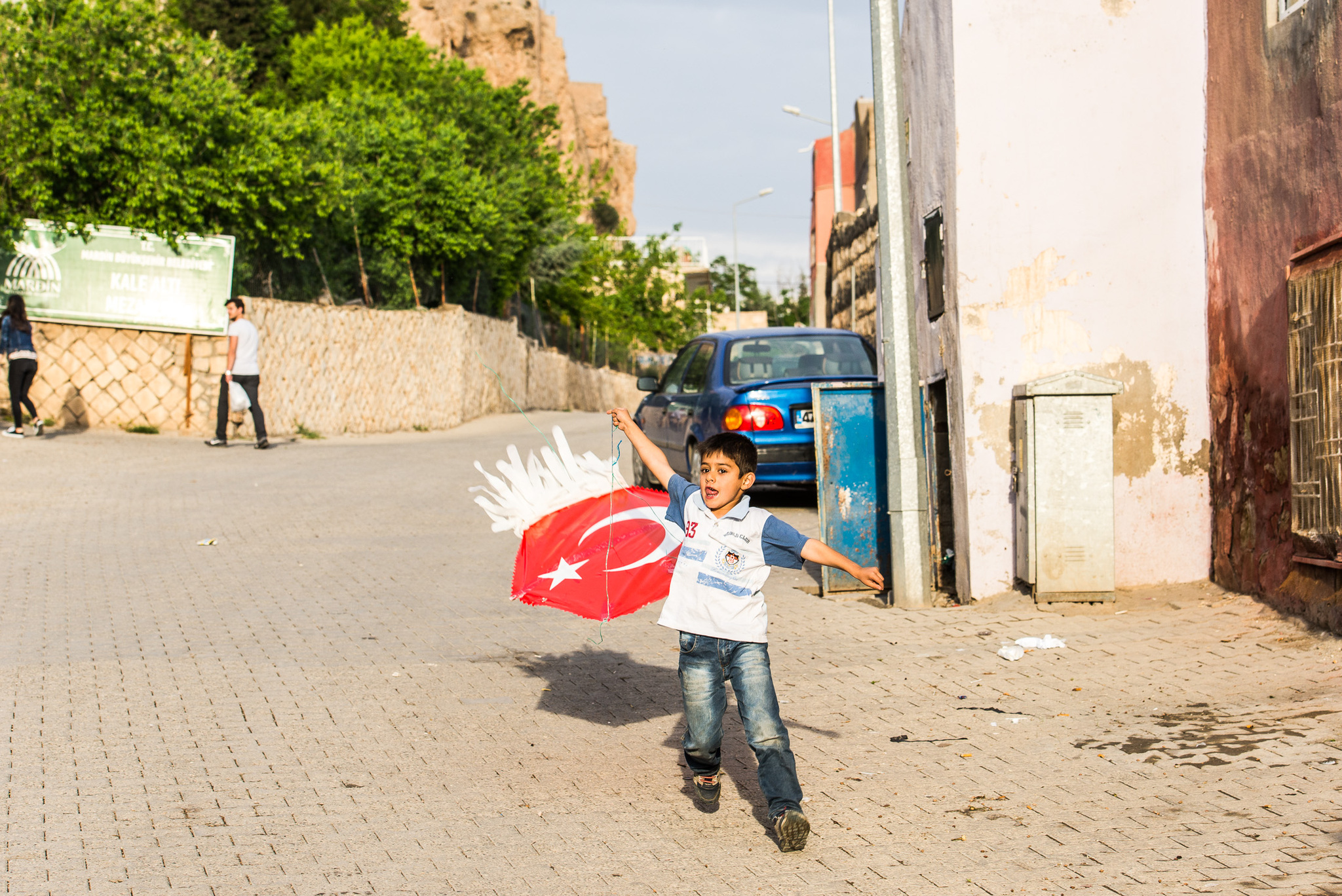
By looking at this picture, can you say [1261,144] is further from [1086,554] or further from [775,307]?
[775,307]

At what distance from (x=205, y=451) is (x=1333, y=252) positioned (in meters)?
14.7

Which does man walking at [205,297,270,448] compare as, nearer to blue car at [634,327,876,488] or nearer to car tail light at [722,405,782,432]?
blue car at [634,327,876,488]

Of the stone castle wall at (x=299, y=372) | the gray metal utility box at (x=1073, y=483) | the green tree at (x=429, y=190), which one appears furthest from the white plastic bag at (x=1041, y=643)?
the green tree at (x=429, y=190)

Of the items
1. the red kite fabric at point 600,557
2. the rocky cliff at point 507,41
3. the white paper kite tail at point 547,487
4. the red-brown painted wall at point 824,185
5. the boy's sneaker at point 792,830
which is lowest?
the boy's sneaker at point 792,830

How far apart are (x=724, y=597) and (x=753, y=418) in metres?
6.78

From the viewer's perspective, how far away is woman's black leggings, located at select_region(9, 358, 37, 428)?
16.4 m

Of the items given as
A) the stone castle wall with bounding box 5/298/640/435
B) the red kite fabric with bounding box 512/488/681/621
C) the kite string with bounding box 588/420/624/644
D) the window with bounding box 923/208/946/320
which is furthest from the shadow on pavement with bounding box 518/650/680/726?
the stone castle wall with bounding box 5/298/640/435

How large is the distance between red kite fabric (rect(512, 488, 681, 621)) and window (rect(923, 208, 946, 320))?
3.64 m

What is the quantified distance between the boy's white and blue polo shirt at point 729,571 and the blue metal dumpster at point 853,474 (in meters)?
4.15

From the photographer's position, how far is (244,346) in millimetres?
17422

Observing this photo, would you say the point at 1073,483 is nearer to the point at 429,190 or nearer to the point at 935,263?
the point at 935,263

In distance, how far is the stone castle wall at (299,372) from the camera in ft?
61.1

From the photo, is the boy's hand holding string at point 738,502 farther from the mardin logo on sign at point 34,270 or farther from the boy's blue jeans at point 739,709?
the mardin logo on sign at point 34,270

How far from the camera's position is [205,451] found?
1734 cm
